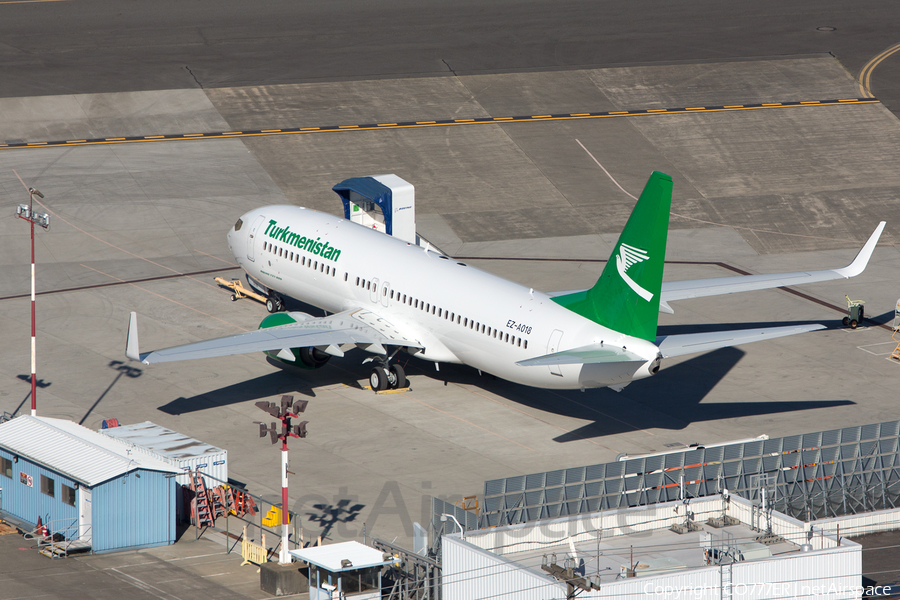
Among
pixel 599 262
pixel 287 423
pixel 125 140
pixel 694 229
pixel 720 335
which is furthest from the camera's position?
pixel 125 140

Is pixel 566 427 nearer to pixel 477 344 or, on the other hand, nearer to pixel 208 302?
pixel 477 344

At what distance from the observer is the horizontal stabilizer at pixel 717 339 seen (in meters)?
50.5

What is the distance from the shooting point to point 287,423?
136 ft

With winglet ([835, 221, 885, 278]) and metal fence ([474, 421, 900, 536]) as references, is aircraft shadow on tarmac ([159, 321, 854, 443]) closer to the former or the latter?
winglet ([835, 221, 885, 278])

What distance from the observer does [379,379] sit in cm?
5991

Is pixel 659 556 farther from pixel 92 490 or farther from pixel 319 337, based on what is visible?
pixel 319 337

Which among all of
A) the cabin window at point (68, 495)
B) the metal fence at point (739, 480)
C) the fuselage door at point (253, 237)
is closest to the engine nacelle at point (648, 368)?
the metal fence at point (739, 480)

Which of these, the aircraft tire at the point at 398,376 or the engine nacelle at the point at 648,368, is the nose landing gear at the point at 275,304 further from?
the engine nacelle at the point at 648,368

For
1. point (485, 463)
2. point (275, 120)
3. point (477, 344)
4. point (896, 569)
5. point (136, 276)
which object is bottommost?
point (896, 569)

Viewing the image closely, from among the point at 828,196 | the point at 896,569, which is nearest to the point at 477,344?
the point at 896,569

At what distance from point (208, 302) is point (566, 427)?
77.6 feet

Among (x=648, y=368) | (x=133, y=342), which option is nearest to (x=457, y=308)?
(x=648, y=368)

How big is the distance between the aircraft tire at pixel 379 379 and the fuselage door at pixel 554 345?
31.8ft

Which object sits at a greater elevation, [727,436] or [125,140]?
[125,140]
